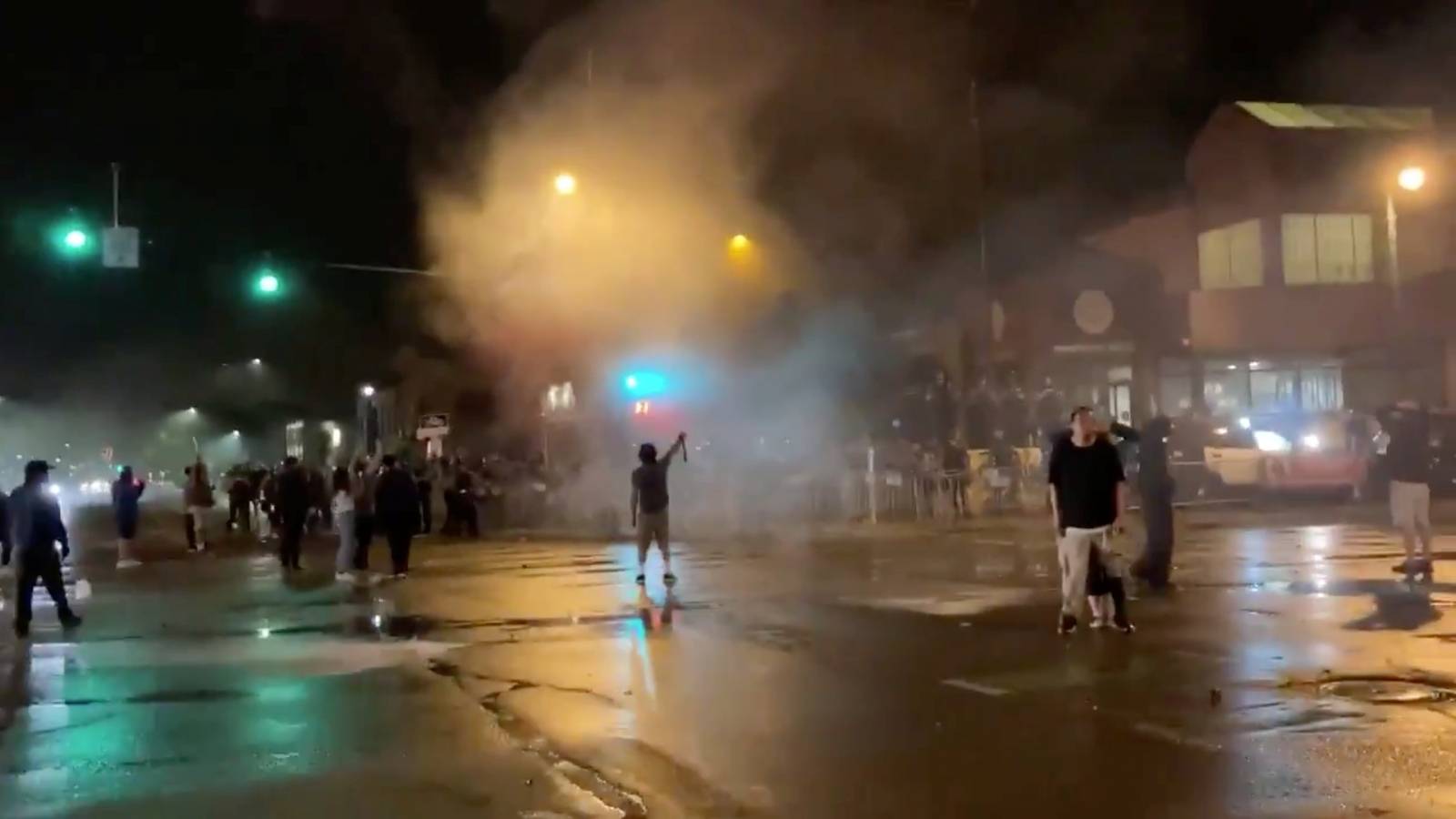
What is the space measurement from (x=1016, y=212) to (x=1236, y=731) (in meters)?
17.9

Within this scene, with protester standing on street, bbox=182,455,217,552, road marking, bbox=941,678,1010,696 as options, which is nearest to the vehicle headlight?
protester standing on street, bbox=182,455,217,552

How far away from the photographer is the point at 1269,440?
2019cm

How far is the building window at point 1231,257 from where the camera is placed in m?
25.4

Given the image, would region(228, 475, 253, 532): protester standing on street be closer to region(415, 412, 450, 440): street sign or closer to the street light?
region(415, 412, 450, 440): street sign

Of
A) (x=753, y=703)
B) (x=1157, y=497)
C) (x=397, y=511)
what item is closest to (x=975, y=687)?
(x=753, y=703)

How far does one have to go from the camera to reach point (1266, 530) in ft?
48.6

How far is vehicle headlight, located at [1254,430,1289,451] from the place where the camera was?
19734 mm

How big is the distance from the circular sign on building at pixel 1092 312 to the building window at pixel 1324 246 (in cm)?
306

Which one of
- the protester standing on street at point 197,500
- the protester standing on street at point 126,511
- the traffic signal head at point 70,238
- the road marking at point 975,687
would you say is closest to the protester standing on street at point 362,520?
the protester standing on street at point 126,511

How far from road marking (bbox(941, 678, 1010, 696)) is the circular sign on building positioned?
→ 20.0 meters

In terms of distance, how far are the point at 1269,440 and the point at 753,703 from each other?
623 inches

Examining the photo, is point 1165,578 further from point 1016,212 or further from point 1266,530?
point 1016,212

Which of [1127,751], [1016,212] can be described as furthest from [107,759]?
[1016,212]

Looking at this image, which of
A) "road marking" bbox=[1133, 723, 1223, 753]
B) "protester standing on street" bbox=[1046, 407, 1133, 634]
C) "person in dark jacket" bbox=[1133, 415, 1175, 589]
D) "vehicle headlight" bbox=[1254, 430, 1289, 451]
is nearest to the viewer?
"road marking" bbox=[1133, 723, 1223, 753]
